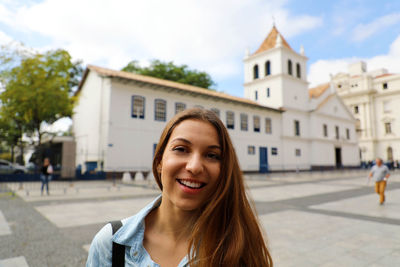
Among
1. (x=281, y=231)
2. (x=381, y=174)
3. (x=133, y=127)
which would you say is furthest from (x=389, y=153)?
(x=281, y=231)

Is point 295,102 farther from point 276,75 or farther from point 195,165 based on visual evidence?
point 195,165

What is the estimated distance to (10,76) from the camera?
63.9 ft

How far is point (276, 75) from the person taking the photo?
31.1 metres

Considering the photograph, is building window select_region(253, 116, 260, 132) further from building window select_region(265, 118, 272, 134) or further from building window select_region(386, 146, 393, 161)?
building window select_region(386, 146, 393, 161)

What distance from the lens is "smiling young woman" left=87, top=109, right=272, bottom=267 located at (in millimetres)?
1228

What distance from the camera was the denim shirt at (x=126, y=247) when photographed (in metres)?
1.22

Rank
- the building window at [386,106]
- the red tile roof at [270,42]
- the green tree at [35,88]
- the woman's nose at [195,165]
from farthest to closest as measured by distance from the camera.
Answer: the building window at [386,106] → the red tile roof at [270,42] → the green tree at [35,88] → the woman's nose at [195,165]

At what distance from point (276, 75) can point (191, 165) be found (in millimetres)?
32278

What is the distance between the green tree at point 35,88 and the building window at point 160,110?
23.7 feet

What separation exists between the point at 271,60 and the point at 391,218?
1109 inches

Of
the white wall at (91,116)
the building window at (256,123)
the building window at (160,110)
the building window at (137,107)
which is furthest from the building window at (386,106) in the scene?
the white wall at (91,116)

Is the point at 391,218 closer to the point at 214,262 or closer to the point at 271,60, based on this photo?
the point at 214,262

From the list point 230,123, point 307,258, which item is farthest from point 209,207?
point 230,123

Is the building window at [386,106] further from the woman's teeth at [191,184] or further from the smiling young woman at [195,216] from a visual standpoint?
the woman's teeth at [191,184]
